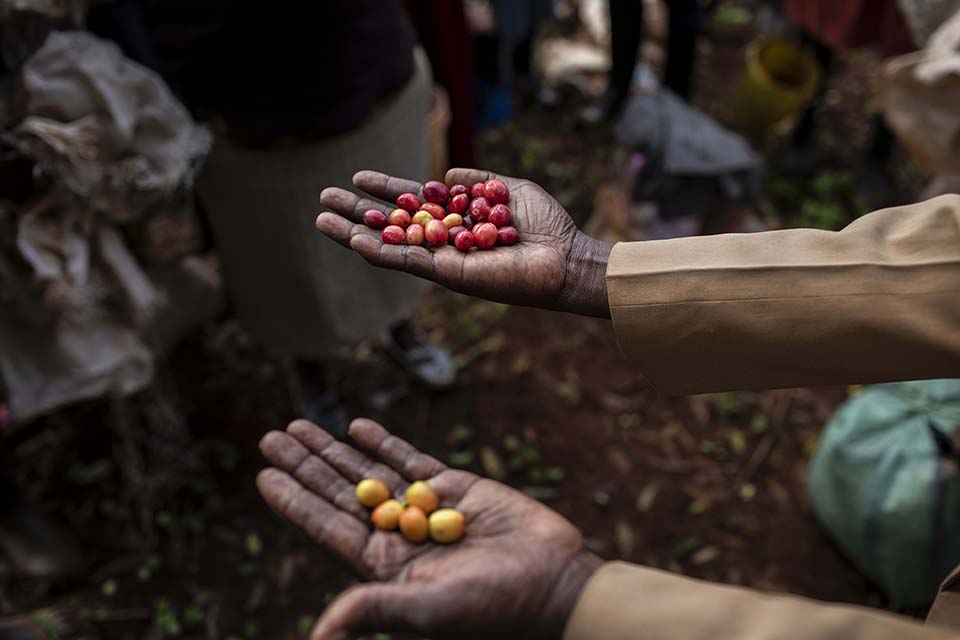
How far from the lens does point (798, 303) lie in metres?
1.47

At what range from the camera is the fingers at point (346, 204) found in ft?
5.72

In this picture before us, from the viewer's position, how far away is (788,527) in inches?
109

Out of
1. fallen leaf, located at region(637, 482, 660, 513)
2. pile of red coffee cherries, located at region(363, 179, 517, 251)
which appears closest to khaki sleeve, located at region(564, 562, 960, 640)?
pile of red coffee cherries, located at region(363, 179, 517, 251)

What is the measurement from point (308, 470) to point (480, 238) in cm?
59

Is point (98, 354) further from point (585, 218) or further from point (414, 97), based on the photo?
point (585, 218)

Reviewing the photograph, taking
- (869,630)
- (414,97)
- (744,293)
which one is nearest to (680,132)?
(414,97)

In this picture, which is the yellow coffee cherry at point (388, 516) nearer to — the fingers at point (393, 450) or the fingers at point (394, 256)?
the fingers at point (393, 450)

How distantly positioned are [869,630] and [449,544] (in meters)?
0.68

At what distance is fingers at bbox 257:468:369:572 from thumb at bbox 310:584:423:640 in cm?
20

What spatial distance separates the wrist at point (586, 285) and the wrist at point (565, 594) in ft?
1.74

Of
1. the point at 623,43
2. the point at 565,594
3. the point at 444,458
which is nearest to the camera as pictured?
the point at 565,594

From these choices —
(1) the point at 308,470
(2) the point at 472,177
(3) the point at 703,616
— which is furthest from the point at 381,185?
(3) the point at 703,616

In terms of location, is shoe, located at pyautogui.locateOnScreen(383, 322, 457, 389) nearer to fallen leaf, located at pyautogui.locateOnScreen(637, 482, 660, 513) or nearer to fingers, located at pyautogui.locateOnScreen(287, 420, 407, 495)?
fallen leaf, located at pyautogui.locateOnScreen(637, 482, 660, 513)

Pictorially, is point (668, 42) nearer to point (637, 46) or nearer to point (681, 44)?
point (681, 44)
